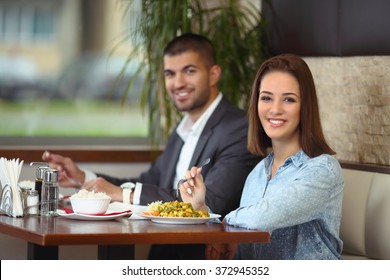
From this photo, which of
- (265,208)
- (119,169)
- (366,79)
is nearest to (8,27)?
(119,169)

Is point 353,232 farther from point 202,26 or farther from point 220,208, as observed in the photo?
point 202,26

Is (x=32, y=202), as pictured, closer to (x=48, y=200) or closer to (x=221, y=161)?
(x=48, y=200)

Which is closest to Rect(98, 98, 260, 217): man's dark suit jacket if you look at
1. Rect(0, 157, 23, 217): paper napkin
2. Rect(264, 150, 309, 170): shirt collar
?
Rect(264, 150, 309, 170): shirt collar

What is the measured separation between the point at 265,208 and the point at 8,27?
2816 mm

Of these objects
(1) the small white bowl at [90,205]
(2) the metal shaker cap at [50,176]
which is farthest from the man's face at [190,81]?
(1) the small white bowl at [90,205]

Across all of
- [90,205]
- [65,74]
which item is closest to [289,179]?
[90,205]

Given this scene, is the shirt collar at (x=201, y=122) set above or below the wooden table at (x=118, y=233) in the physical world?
above

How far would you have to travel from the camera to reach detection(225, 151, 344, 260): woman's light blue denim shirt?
2908 millimetres

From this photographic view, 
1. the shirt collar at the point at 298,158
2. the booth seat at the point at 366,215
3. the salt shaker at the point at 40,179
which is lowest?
the booth seat at the point at 366,215

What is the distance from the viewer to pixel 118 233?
270 centimetres

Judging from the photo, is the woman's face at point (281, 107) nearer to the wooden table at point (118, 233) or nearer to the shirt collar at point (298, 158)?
the shirt collar at point (298, 158)

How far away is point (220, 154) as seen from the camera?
389 cm

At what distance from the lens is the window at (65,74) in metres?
5.25

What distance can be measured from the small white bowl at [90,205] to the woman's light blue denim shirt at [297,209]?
0.43 meters
